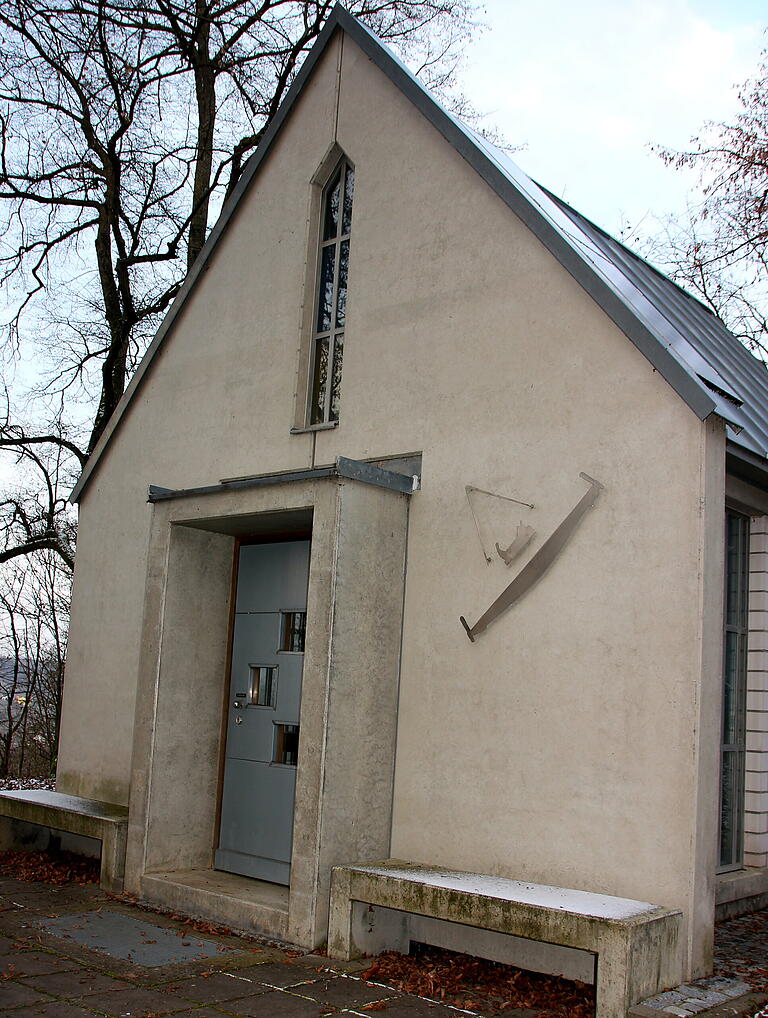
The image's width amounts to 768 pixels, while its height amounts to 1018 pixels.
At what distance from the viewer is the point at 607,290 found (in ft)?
20.4

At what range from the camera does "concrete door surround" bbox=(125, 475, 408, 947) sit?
21.2 feet

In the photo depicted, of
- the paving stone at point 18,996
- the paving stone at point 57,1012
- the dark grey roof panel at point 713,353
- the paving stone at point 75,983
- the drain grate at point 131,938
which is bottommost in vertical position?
the drain grate at point 131,938

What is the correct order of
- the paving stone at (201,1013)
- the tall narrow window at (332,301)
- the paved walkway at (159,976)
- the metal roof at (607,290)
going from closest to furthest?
the paving stone at (201,1013) → the paved walkway at (159,976) → the metal roof at (607,290) → the tall narrow window at (332,301)

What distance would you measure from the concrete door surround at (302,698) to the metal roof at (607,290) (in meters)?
2.03

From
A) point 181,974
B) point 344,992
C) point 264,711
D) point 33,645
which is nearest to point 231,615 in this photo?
point 264,711

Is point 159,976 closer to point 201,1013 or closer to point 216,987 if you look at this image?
point 216,987

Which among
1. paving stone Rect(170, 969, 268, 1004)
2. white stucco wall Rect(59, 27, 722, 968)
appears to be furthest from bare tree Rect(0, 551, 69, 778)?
paving stone Rect(170, 969, 268, 1004)

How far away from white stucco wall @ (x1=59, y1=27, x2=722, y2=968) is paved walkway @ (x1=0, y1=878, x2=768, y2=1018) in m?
1.02

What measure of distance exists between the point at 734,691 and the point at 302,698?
314 centimetres

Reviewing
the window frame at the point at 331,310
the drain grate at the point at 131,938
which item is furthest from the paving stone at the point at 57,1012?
the window frame at the point at 331,310

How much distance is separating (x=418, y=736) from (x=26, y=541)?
43.9 ft

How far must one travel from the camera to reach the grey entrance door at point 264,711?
7590 millimetres

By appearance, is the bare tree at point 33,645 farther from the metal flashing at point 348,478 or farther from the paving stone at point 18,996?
the paving stone at point 18,996

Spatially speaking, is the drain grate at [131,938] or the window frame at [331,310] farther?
the window frame at [331,310]
